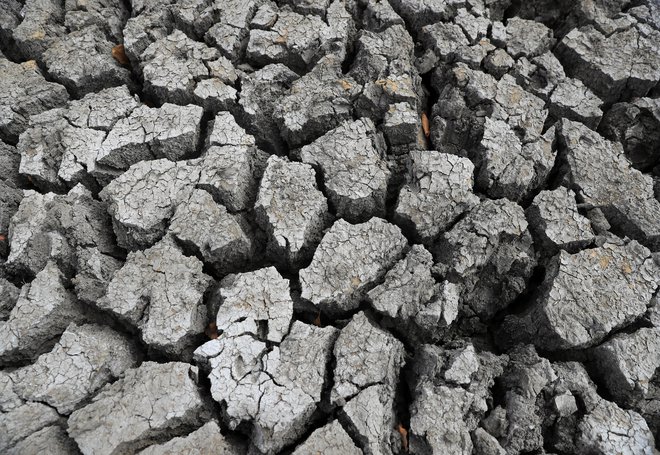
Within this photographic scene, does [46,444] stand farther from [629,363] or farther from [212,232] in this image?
[629,363]

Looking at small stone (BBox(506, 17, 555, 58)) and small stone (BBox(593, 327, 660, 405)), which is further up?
small stone (BBox(506, 17, 555, 58))

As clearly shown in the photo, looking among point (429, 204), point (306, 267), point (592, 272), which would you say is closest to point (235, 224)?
point (306, 267)

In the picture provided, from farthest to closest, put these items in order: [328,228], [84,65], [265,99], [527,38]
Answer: [527,38], [84,65], [265,99], [328,228]

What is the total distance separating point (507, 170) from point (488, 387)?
0.99 m

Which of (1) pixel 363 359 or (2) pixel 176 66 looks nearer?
(1) pixel 363 359

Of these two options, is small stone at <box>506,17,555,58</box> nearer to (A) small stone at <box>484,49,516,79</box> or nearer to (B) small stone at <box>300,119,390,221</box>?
(A) small stone at <box>484,49,516,79</box>

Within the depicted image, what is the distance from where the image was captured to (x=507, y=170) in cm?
225

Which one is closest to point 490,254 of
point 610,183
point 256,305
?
point 610,183

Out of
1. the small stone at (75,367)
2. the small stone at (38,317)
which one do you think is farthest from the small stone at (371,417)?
the small stone at (38,317)

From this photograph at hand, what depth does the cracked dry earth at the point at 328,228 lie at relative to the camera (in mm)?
1754

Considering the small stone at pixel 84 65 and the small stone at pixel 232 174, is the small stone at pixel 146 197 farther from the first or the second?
the small stone at pixel 84 65

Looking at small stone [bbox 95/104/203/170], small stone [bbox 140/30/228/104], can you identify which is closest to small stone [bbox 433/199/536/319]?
small stone [bbox 95/104/203/170]

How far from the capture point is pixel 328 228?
211 cm

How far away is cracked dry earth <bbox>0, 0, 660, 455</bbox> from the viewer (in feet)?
5.75
